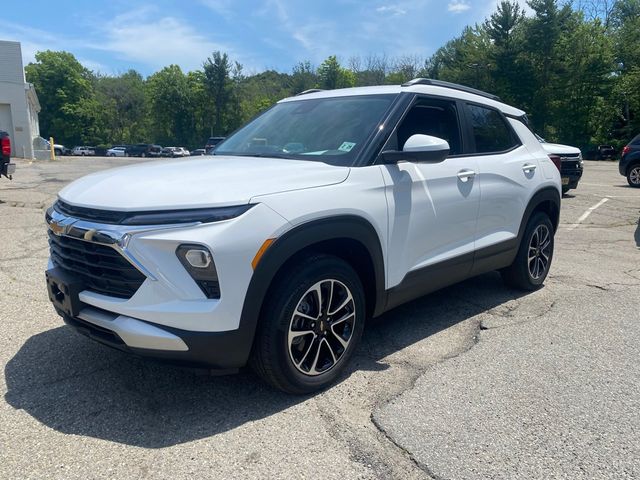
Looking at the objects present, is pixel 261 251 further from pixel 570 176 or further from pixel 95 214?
pixel 570 176

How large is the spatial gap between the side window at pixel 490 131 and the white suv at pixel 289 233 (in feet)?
0.09

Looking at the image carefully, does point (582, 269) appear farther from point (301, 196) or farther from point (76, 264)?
point (76, 264)

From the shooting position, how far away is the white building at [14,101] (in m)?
32.3

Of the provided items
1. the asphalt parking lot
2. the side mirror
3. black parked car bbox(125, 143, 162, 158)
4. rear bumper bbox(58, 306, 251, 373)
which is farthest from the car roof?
black parked car bbox(125, 143, 162, 158)

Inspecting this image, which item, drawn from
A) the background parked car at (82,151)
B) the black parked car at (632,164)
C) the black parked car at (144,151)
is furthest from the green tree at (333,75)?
the black parked car at (632,164)

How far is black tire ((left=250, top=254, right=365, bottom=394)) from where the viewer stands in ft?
9.09

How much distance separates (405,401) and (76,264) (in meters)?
2.02

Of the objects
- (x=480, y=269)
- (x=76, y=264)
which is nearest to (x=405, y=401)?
(x=480, y=269)

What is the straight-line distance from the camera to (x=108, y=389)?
309cm

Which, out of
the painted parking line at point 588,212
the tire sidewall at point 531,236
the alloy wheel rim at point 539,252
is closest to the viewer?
the tire sidewall at point 531,236

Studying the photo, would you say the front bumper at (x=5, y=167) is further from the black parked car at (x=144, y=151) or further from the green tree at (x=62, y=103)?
the green tree at (x=62, y=103)

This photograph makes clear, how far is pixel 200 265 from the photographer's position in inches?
98.0

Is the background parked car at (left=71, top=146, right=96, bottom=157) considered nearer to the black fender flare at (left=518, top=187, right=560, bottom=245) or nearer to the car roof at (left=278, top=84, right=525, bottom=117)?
the car roof at (left=278, top=84, right=525, bottom=117)

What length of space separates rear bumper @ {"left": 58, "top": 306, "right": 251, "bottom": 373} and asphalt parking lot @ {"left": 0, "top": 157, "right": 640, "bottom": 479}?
39 centimetres
